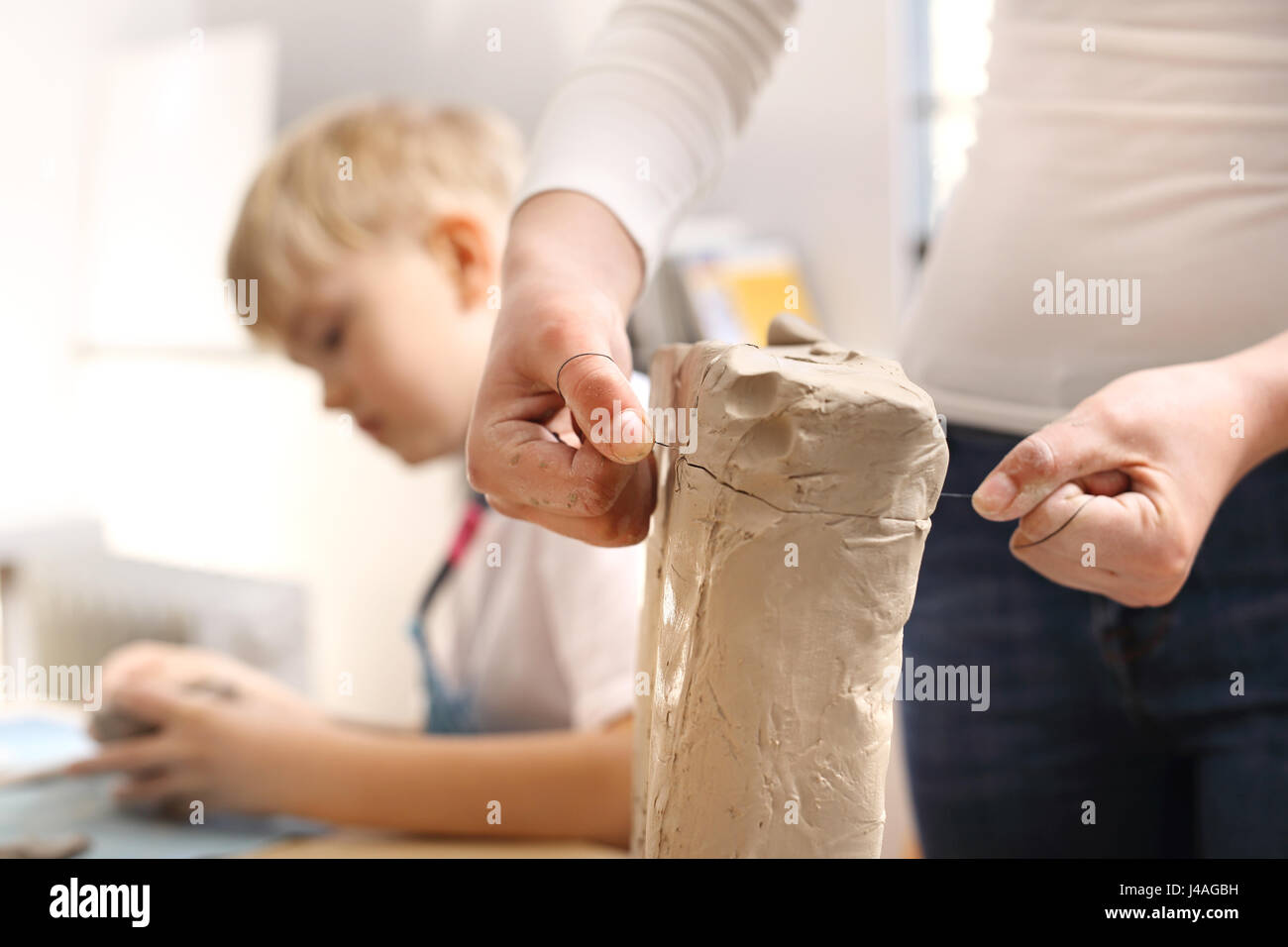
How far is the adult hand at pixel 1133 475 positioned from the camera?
14.8 inches

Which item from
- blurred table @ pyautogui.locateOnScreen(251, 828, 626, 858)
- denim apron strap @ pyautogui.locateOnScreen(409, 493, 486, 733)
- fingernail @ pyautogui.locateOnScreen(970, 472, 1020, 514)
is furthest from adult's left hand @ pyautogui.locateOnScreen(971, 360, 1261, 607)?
denim apron strap @ pyautogui.locateOnScreen(409, 493, 486, 733)

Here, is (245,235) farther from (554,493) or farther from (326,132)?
(554,493)

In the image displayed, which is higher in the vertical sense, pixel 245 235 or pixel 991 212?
pixel 245 235

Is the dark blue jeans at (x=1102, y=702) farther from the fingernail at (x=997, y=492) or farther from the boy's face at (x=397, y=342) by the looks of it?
the boy's face at (x=397, y=342)

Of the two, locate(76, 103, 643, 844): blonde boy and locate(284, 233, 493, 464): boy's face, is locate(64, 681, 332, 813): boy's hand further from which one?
locate(284, 233, 493, 464): boy's face

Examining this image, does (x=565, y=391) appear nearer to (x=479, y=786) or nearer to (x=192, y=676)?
(x=479, y=786)

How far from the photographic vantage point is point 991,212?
553 millimetres

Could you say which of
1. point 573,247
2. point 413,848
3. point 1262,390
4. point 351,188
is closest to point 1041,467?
point 1262,390

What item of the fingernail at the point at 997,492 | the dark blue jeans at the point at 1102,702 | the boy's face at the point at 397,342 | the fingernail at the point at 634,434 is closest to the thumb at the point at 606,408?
the fingernail at the point at 634,434

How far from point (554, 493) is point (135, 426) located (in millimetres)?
1757

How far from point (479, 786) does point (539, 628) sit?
0.17m

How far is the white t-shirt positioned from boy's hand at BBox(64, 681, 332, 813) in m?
0.16

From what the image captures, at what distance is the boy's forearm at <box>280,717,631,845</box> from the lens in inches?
30.1

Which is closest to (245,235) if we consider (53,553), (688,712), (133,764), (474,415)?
(133,764)
